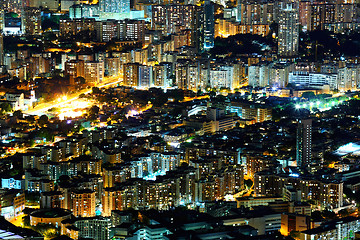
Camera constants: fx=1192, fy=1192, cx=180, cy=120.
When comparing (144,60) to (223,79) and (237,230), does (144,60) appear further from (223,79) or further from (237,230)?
(237,230)

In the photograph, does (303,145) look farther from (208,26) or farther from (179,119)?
(208,26)

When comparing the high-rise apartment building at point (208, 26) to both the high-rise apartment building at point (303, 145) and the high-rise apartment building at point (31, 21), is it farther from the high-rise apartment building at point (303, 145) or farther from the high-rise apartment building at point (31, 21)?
the high-rise apartment building at point (303, 145)

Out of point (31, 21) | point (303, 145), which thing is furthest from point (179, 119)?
point (31, 21)

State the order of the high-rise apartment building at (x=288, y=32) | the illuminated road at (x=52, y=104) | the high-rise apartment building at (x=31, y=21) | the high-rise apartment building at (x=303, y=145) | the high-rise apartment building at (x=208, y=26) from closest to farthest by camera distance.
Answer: the high-rise apartment building at (x=303, y=145) < the illuminated road at (x=52, y=104) < the high-rise apartment building at (x=288, y=32) < the high-rise apartment building at (x=208, y=26) < the high-rise apartment building at (x=31, y=21)

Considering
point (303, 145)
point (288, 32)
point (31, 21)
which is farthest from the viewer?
point (31, 21)

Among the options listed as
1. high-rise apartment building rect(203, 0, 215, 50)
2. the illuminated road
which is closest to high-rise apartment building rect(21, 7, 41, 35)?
high-rise apartment building rect(203, 0, 215, 50)

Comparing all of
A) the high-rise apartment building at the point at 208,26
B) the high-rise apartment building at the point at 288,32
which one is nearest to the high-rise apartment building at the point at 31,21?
the high-rise apartment building at the point at 208,26

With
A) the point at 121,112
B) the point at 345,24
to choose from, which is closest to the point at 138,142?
the point at 121,112

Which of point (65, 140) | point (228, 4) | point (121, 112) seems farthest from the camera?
point (228, 4)
